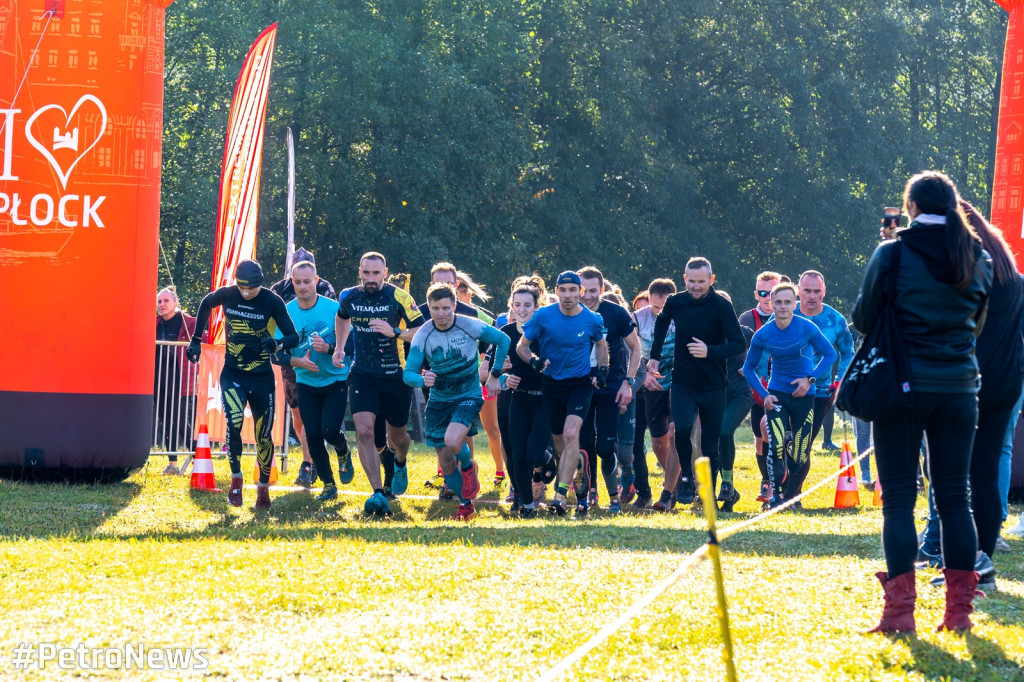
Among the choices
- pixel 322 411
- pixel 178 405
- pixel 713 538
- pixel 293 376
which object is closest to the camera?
pixel 713 538

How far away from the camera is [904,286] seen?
17.8ft

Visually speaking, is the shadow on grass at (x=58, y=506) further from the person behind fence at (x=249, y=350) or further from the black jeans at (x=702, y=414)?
the black jeans at (x=702, y=414)

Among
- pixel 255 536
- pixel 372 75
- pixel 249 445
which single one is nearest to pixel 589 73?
pixel 372 75

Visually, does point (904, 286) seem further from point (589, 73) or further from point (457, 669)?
point (589, 73)

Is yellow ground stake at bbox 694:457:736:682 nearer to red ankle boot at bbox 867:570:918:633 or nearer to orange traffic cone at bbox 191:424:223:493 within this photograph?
red ankle boot at bbox 867:570:918:633

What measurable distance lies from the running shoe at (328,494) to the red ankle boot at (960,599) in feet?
23.2

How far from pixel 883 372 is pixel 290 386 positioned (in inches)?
355

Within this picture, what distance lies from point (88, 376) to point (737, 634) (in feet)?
28.3

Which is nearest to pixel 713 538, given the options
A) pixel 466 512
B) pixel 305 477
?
pixel 466 512

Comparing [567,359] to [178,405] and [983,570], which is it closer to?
[983,570]

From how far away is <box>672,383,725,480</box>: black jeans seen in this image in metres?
11.4

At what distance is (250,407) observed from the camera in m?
11.0

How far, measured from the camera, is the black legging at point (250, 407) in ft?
35.7

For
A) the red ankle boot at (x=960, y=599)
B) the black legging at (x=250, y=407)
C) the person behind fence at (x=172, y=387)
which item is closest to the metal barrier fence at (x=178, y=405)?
the person behind fence at (x=172, y=387)
